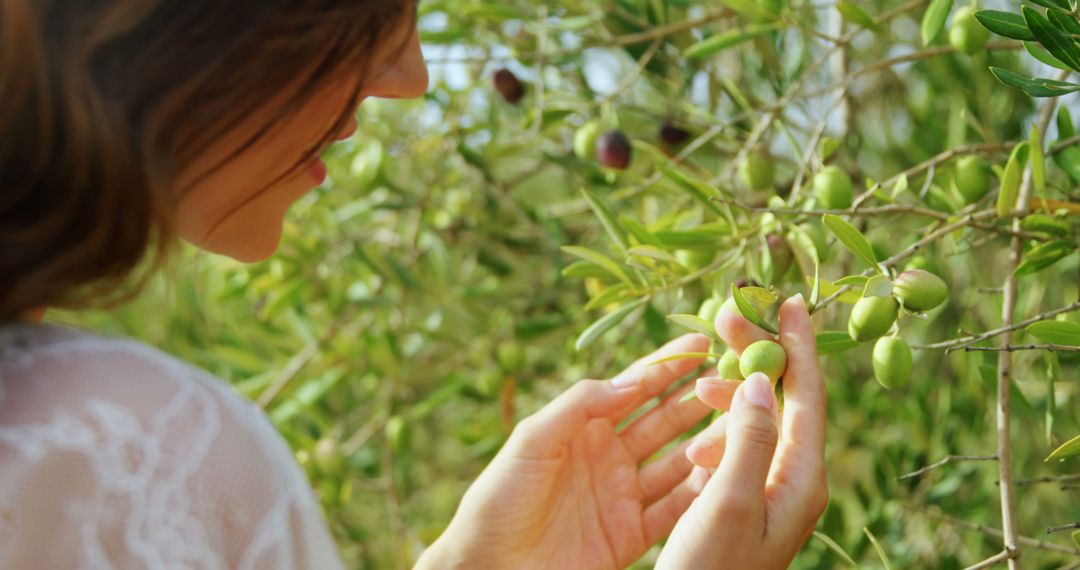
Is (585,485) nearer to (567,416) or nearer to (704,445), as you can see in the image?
(567,416)

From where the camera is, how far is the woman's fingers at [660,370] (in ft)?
3.59

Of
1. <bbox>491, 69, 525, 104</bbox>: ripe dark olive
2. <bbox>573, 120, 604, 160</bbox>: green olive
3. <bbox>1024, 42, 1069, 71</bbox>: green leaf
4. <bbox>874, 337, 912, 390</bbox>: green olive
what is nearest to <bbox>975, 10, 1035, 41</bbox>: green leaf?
<bbox>1024, 42, 1069, 71</bbox>: green leaf

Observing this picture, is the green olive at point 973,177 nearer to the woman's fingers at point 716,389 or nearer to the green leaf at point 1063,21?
the green leaf at point 1063,21

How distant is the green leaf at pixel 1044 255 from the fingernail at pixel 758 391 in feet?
1.11

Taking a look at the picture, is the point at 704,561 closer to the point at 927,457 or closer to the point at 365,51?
the point at 365,51

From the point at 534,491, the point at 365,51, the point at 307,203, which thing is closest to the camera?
the point at 365,51

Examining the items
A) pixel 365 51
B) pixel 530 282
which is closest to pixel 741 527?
pixel 365 51

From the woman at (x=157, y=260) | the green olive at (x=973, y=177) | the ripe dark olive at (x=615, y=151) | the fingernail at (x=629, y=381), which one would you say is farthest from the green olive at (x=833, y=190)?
the ripe dark olive at (x=615, y=151)

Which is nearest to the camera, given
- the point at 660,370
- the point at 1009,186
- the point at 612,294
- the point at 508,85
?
the point at 1009,186

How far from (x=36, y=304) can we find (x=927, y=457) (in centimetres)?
140

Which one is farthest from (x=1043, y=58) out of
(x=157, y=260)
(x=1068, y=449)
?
(x=157, y=260)

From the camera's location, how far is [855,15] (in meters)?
1.28

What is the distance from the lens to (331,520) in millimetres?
1961

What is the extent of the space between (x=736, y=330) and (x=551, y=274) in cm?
109
